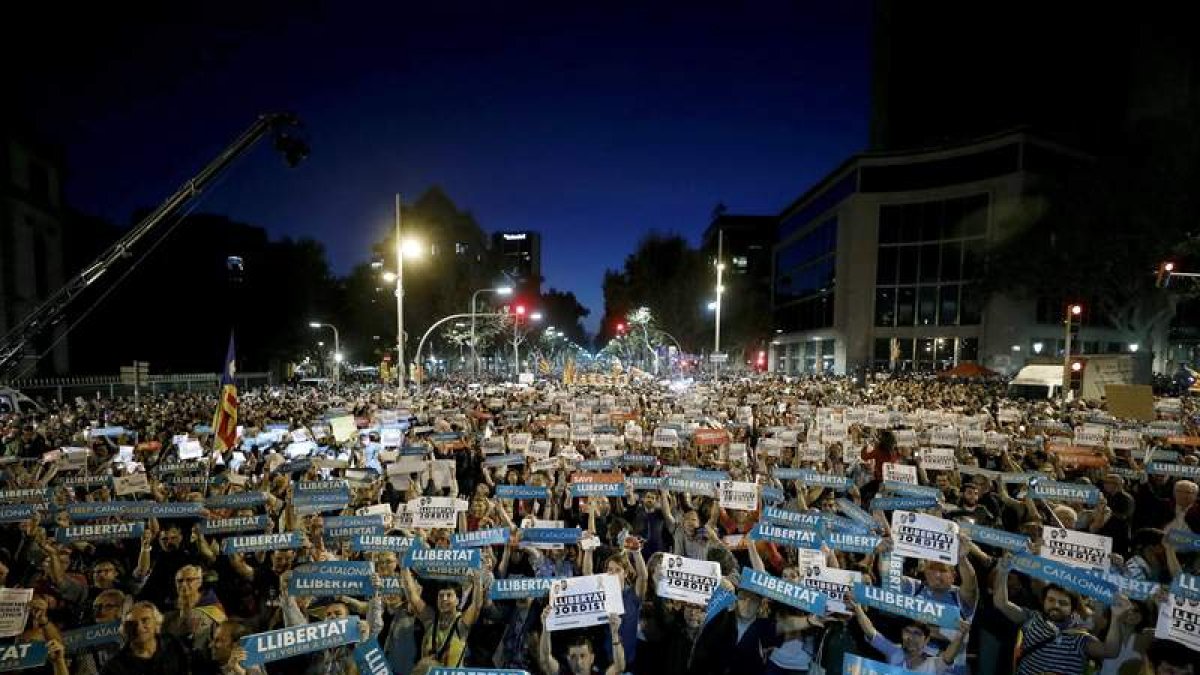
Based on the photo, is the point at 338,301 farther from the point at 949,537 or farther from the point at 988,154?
the point at 949,537

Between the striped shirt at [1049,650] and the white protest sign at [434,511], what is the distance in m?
5.18

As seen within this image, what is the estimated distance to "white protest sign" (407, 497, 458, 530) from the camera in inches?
260

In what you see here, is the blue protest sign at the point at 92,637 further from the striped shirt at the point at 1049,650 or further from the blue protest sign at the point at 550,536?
the striped shirt at the point at 1049,650

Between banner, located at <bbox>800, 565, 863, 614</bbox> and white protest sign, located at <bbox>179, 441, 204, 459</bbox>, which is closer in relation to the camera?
banner, located at <bbox>800, 565, 863, 614</bbox>

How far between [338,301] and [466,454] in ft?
182

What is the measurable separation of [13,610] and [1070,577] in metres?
8.12

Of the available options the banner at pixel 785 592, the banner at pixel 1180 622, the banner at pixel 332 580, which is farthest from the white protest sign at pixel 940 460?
the banner at pixel 332 580

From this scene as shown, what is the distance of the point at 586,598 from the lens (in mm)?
4711

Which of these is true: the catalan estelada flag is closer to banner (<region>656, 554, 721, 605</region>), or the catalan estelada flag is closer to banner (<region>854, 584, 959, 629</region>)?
banner (<region>656, 554, 721, 605</region>)

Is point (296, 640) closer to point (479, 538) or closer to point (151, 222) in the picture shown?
point (479, 538)

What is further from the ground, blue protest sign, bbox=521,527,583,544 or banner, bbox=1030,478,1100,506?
banner, bbox=1030,478,1100,506

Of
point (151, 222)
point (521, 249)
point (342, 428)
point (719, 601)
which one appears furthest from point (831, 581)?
point (521, 249)

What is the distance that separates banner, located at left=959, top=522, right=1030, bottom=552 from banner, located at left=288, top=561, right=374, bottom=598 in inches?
209

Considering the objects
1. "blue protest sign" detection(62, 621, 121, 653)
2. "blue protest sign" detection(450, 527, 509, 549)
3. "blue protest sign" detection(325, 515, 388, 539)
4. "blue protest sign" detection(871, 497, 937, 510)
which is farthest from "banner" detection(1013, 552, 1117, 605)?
"blue protest sign" detection(62, 621, 121, 653)
